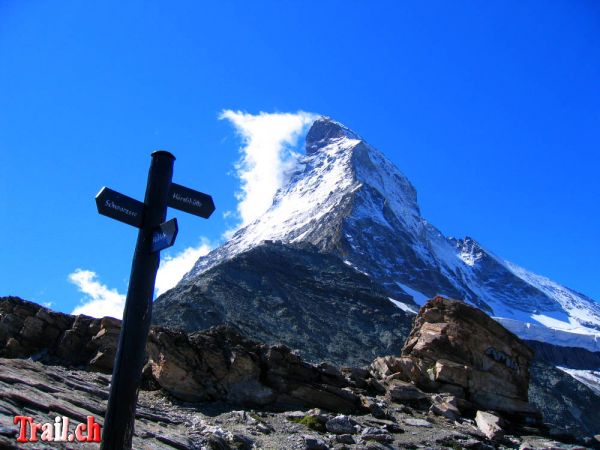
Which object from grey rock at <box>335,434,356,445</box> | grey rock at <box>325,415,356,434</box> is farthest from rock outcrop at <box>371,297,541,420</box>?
grey rock at <box>335,434,356,445</box>

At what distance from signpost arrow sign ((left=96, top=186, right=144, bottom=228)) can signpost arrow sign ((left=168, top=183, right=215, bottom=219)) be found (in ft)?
1.26

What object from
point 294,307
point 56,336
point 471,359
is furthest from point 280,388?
point 294,307

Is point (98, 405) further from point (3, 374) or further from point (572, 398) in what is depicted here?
point (572, 398)

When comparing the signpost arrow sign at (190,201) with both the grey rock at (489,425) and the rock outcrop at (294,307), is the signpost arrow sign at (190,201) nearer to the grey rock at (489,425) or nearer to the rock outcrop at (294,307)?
the grey rock at (489,425)

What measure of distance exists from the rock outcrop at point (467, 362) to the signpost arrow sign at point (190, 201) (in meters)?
17.3

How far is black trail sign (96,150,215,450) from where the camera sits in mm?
5742

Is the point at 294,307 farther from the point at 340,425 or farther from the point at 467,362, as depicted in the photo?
the point at 340,425

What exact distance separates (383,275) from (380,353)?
91.1 metres

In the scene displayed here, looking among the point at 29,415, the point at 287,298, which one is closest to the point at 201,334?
the point at 29,415

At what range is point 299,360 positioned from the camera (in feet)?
68.0

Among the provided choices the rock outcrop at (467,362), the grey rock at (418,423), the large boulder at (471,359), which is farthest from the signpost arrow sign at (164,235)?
the large boulder at (471,359)

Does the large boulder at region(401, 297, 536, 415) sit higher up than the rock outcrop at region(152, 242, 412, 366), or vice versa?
the rock outcrop at region(152, 242, 412, 366)

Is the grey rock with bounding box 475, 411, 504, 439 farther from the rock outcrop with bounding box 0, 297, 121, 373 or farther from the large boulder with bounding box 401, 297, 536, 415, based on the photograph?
the rock outcrop with bounding box 0, 297, 121, 373

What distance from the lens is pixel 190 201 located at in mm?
6547
